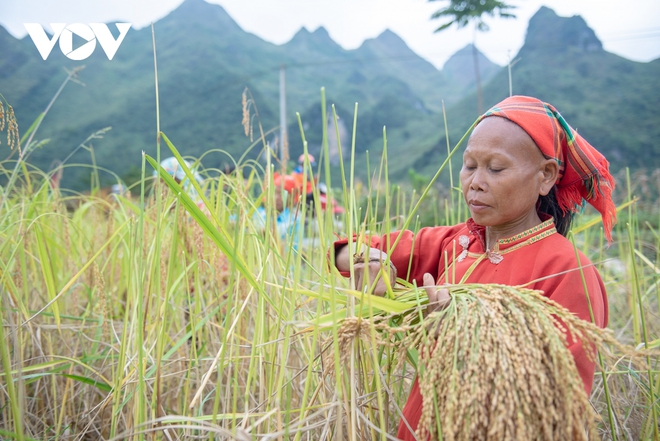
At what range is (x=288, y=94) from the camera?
143ft

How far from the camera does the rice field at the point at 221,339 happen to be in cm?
85

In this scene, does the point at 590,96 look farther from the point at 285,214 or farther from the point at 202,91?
the point at 285,214

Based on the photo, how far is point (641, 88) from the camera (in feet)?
84.4

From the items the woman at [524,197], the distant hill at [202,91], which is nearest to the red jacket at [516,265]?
the woman at [524,197]

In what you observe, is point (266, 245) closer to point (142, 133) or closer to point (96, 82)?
point (142, 133)

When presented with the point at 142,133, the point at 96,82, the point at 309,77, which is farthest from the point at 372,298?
the point at 309,77

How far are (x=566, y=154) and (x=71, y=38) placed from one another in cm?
126

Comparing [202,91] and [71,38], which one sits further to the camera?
[202,91]

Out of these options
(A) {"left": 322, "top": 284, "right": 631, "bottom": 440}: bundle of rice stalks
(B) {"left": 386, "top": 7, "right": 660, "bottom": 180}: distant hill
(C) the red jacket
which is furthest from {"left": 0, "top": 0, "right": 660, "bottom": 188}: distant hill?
(A) {"left": 322, "top": 284, "right": 631, "bottom": 440}: bundle of rice stalks

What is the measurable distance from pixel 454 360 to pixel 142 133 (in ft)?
119

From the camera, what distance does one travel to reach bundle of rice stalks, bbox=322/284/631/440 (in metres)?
0.66

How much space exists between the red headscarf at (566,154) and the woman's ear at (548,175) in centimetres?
2

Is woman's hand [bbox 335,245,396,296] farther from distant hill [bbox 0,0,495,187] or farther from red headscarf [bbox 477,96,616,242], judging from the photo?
distant hill [bbox 0,0,495,187]

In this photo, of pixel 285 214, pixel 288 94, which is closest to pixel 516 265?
pixel 285 214
